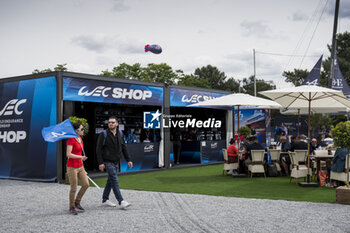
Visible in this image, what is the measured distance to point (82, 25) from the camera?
14.6 metres

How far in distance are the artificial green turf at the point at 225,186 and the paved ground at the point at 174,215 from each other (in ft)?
2.87

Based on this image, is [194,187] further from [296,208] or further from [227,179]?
[296,208]

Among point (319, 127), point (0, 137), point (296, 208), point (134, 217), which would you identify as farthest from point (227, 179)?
point (319, 127)

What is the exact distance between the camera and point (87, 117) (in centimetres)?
1445

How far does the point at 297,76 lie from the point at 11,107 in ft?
143

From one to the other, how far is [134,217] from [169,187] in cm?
371

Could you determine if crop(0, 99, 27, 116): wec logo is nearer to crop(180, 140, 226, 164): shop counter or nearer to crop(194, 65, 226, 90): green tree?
crop(180, 140, 226, 164): shop counter

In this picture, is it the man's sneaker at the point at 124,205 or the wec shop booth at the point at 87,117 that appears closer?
the man's sneaker at the point at 124,205

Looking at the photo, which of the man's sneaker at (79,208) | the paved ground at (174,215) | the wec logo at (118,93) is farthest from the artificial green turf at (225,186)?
the man's sneaker at (79,208)

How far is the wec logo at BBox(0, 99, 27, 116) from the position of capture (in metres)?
12.2

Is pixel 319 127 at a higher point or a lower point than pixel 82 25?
lower

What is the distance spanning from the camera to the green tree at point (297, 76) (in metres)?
50.0

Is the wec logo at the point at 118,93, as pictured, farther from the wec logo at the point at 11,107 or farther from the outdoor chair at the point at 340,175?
the outdoor chair at the point at 340,175

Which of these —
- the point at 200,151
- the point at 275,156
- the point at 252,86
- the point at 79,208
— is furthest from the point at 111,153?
the point at 252,86
